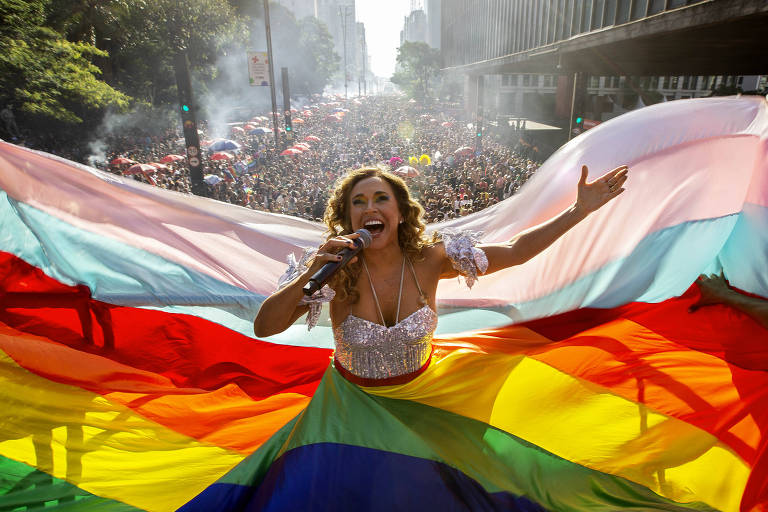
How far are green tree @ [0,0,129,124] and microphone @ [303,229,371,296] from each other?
807 inches

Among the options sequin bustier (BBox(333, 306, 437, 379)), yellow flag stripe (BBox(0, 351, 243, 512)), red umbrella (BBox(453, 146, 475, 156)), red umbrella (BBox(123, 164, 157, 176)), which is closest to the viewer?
yellow flag stripe (BBox(0, 351, 243, 512))

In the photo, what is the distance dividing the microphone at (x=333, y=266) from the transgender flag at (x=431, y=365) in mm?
620

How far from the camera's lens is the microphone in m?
2.02

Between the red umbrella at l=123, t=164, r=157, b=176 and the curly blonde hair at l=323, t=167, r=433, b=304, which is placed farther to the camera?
the red umbrella at l=123, t=164, r=157, b=176

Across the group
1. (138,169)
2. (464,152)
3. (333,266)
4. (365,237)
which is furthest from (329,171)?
(333,266)

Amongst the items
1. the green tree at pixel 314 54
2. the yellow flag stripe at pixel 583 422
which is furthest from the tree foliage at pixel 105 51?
the green tree at pixel 314 54

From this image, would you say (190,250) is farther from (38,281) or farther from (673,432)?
(673,432)

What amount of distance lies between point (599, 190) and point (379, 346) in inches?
59.2

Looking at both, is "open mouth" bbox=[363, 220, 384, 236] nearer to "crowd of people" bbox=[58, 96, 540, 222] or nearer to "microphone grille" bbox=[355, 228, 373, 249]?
"microphone grille" bbox=[355, 228, 373, 249]

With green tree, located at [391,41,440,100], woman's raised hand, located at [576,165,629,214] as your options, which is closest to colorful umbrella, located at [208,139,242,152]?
woman's raised hand, located at [576,165,629,214]

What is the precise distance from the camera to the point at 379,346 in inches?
99.4

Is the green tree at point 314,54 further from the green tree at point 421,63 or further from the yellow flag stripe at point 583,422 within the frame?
the yellow flag stripe at point 583,422

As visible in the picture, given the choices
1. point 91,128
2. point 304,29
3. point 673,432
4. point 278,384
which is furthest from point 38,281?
point 304,29

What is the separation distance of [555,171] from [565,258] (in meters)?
0.64
